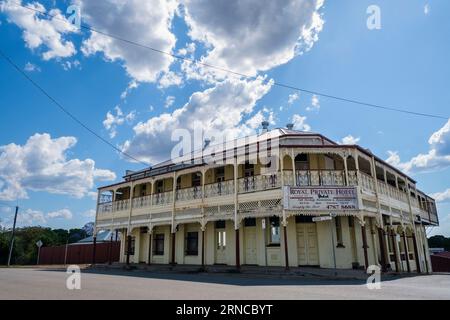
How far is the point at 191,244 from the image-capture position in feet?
71.6

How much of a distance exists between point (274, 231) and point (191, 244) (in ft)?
20.8

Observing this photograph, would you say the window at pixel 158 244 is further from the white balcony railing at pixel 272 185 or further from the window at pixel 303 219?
the window at pixel 303 219

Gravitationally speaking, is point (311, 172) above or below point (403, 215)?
above

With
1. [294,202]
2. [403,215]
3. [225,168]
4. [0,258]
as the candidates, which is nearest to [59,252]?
[0,258]

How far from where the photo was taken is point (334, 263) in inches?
642

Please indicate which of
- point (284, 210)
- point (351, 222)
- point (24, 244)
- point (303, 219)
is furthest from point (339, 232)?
point (24, 244)

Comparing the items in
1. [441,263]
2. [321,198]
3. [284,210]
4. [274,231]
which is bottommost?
[441,263]

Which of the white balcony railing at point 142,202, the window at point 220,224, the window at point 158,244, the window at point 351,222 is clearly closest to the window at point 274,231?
the window at point 220,224

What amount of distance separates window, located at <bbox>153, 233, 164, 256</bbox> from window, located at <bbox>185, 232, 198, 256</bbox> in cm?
257

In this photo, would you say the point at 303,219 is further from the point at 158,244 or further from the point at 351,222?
the point at 158,244

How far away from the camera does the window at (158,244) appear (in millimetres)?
23609

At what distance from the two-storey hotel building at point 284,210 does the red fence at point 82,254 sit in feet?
33.2
